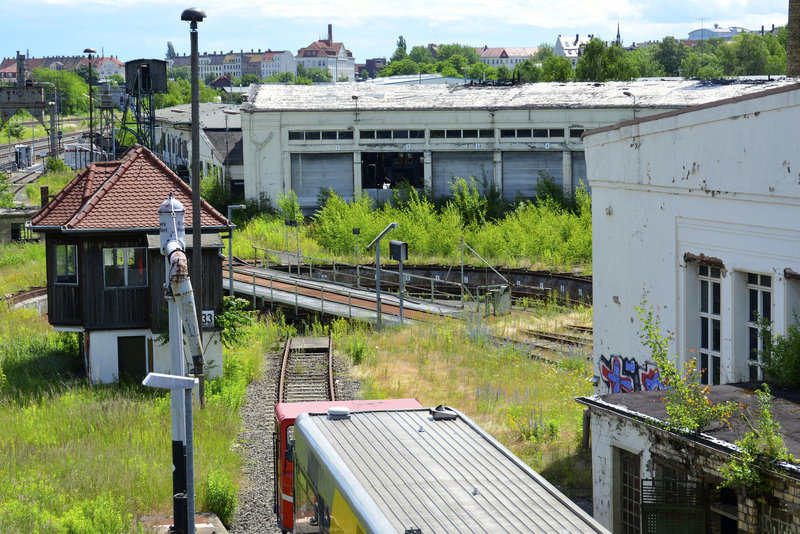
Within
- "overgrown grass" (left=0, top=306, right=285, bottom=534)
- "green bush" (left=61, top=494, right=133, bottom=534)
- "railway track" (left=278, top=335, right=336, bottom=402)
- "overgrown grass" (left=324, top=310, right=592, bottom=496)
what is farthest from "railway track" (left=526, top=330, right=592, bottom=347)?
"green bush" (left=61, top=494, right=133, bottom=534)

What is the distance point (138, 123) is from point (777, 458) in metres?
45.1

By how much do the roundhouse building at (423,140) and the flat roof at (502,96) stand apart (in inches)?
3.8

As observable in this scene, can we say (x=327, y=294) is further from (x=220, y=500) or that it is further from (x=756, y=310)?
(x=756, y=310)

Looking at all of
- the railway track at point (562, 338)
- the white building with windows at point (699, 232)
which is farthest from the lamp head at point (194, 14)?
the railway track at point (562, 338)

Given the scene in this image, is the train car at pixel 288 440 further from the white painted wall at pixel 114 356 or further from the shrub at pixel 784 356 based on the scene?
the white painted wall at pixel 114 356

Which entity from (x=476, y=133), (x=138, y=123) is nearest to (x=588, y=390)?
(x=476, y=133)

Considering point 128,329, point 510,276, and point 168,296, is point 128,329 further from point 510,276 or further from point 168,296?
point 510,276

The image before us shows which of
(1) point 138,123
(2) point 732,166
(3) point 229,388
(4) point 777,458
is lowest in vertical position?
(3) point 229,388

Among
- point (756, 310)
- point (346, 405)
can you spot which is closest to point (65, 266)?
point (346, 405)

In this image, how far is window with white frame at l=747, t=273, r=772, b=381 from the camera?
501 inches

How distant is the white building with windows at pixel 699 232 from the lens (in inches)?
479

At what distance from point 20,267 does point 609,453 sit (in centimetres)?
3528

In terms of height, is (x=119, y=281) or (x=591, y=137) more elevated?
(x=591, y=137)

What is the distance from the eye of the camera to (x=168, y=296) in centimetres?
1125
